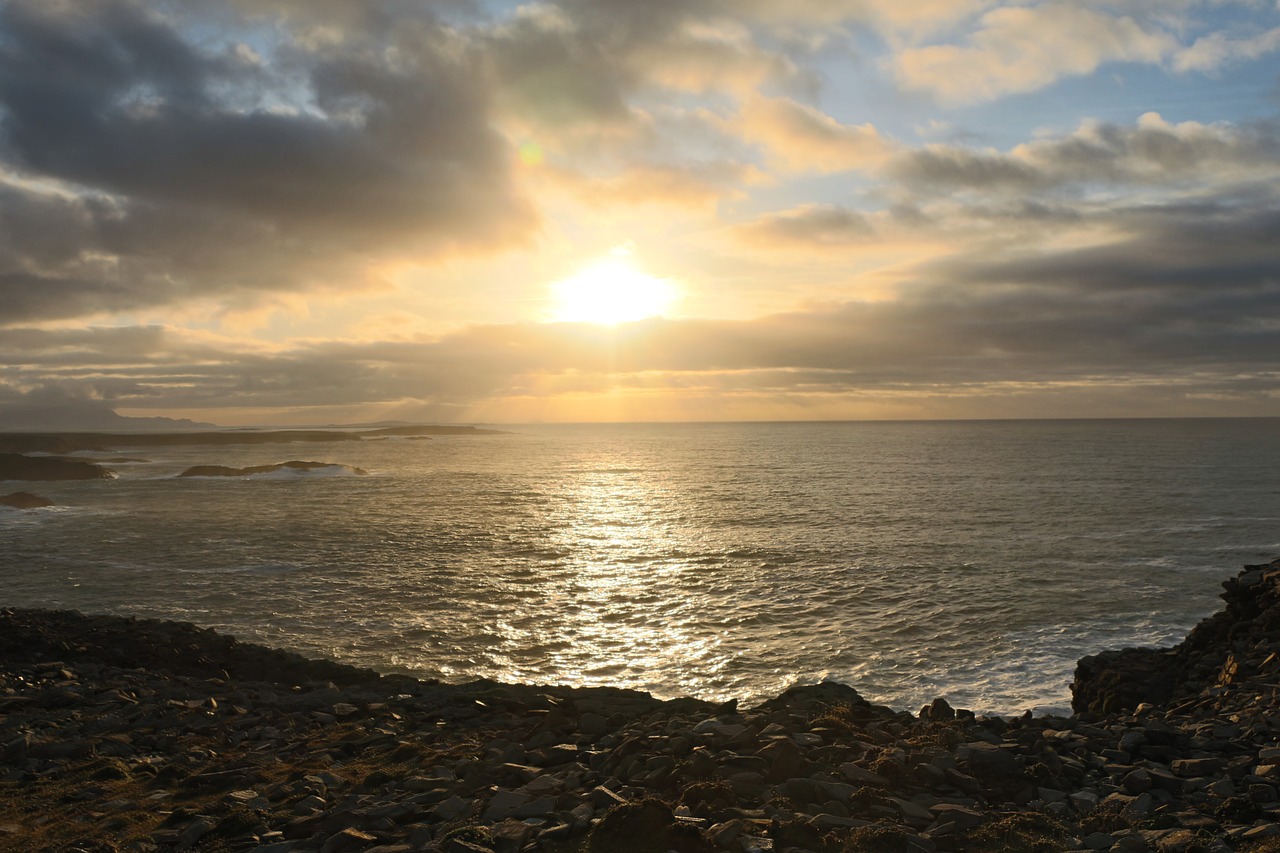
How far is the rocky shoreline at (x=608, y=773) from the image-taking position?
365 inches

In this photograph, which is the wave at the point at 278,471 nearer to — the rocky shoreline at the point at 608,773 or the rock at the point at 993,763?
the rocky shoreline at the point at 608,773

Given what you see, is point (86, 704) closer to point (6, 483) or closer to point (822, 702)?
point (822, 702)

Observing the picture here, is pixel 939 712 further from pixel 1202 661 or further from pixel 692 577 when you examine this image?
pixel 692 577

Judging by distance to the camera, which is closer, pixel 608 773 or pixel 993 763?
pixel 993 763

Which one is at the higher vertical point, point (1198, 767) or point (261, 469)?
point (1198, 767)

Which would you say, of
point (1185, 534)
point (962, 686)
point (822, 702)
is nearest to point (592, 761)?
point (822, 702)

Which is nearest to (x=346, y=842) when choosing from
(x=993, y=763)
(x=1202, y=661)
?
(x=993, y=763)

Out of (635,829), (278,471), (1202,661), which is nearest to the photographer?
(635,829)

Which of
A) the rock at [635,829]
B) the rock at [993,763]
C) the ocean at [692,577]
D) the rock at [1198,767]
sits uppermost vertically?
the rock at [635,829]

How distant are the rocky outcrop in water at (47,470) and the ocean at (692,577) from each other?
3207 centimetres

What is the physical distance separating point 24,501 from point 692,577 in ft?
232

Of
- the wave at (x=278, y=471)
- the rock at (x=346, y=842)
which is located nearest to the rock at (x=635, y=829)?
the rock at (x=346, y=842)

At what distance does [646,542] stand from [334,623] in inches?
1020

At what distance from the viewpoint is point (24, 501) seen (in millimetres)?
71875
